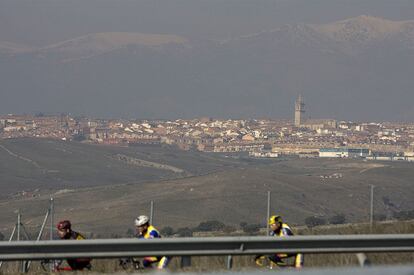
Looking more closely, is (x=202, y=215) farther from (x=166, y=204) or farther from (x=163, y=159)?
(x=163, y=159)

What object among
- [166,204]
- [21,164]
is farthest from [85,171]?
[166,204]

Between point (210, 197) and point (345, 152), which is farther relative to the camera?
point (345, 152)

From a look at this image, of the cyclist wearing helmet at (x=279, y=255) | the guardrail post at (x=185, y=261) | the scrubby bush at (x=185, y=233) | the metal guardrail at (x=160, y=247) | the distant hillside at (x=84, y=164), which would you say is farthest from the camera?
the distant hillside at (x=84, y=164)

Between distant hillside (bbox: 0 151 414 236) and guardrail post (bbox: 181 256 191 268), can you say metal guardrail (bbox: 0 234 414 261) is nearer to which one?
guardrail post (bbox: 181 256 191 268)

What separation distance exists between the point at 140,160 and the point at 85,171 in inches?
928

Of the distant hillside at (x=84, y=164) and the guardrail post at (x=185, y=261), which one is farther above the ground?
the guardrail post at (x=185, y=261)

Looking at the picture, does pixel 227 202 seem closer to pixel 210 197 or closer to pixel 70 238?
pixel 210 197

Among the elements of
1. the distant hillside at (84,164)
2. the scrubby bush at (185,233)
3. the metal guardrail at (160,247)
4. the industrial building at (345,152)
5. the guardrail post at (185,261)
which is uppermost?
the metal guardrail at (160,247)

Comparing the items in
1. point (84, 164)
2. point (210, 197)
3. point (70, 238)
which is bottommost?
point (84, 164)

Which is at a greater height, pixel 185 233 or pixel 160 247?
pixel 160 247

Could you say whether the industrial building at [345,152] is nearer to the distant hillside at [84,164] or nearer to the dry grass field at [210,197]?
the distant hillside at [84,164]

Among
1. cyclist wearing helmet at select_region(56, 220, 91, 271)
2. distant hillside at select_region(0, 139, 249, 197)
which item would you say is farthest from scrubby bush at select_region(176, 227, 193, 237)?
distant hillside at select_region(0, 139, 249, 197)

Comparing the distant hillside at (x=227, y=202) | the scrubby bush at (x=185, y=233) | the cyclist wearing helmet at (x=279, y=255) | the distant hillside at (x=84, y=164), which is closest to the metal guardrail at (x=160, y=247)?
the cyclist wearing helmet at (x=279, y=255)

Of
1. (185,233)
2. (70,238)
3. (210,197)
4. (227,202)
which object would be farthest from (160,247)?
(210,197)
